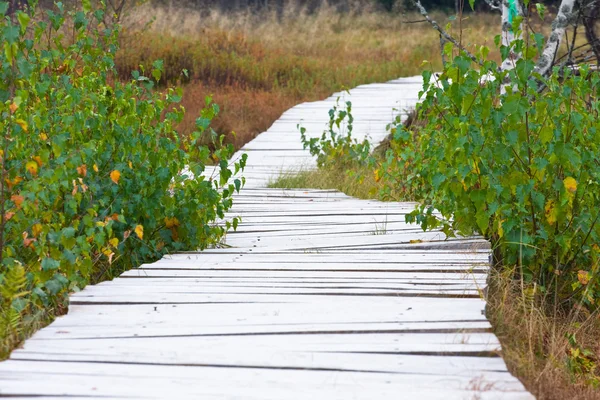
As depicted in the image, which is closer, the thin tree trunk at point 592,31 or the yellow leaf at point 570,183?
the yellow leaf at point 570,183

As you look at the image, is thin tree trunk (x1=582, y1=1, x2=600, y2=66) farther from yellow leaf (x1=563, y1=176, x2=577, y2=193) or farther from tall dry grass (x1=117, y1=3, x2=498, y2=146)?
tall dry grass (x1=117, y1=3, x2=498, y2=146)

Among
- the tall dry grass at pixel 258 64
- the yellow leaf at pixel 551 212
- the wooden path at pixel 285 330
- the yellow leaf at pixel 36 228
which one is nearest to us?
the wooden path at pixel 285 330

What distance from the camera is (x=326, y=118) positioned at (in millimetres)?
10383

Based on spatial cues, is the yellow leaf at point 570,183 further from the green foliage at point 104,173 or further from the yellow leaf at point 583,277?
the green foliage at point 104,173

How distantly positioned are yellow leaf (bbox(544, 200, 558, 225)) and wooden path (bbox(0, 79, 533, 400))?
322 mm

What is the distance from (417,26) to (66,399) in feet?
77.8

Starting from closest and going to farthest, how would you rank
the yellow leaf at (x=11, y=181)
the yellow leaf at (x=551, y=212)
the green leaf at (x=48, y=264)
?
1. the green leaf at (x=48, y=264)
2. the yellow leaf at (x=11, y=181)
3. the yellow leaf at (x=551, y=212)

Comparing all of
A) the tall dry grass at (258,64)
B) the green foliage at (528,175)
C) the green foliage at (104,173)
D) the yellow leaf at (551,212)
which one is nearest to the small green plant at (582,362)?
the green foliage at (528,175)

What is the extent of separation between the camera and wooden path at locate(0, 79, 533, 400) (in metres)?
2.42

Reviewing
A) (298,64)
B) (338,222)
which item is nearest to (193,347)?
(338,222)

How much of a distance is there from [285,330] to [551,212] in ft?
5.14

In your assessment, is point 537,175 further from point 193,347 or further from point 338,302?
point 193,347

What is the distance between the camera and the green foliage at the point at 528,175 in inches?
147

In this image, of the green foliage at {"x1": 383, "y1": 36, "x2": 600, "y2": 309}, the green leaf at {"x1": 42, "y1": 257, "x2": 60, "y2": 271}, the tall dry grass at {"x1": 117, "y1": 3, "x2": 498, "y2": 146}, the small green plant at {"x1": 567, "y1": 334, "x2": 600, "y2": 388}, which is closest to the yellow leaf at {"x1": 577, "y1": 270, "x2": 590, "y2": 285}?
the green foliage at {"x1": 383, "y1": 36, "x2": 600, "y2": 309}
